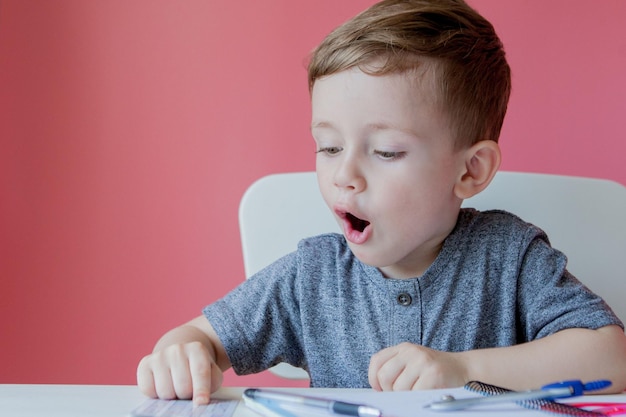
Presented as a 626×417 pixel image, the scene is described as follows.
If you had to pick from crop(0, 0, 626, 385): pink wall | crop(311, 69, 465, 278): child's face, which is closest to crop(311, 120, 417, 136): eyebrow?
crop(311, 69, 465, 278): child's face

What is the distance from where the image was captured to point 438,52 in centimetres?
89

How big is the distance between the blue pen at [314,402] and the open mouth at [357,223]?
0.29 meters

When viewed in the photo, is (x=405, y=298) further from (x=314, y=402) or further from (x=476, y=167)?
(x=314, y=402)

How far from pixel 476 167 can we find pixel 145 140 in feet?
2.99

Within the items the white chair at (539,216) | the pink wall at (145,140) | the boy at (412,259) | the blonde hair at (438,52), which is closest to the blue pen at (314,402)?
the boy at (412,259)

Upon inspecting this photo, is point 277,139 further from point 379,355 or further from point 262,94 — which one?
point 379,355

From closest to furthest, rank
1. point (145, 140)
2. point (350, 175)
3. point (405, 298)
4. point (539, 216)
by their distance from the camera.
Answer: point (350, 175) → point (405, 298) → point (539, 216) → point (145, 140)

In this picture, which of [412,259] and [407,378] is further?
[412,259]

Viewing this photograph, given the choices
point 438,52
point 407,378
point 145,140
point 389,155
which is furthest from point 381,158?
point 145,140

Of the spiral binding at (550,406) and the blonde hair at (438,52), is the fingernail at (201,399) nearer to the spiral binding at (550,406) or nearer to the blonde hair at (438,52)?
the spiral binding at (550,406)

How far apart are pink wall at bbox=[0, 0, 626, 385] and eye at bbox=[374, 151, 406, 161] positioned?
0.79 metres

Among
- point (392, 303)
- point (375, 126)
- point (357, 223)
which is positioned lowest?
point (392, 303)

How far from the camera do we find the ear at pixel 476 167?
0.94 meters

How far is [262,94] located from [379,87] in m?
0.84
